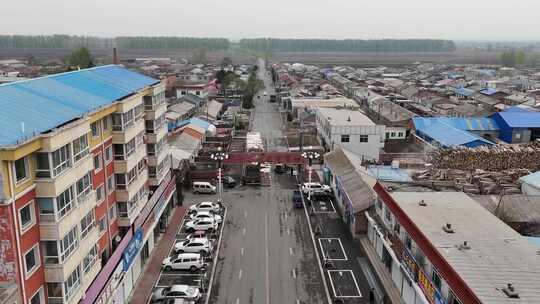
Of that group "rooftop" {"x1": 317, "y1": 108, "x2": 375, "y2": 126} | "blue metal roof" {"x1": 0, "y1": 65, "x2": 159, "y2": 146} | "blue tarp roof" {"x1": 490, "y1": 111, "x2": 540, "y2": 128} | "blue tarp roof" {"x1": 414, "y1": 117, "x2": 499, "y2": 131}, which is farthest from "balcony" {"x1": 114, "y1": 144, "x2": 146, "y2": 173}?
"blue tarp roof" {"x1": 490, "y1": 111, "x2": 540, "y2": 128}

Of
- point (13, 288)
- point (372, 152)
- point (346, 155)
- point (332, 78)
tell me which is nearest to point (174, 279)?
point (13, 288)

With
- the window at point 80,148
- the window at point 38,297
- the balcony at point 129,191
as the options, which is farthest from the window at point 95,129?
the window at point 38,297

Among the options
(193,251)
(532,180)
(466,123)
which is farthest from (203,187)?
(466,123)

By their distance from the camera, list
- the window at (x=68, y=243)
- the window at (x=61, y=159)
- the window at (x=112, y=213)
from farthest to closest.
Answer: the window at (x=112, y=213) → the window at (x=68, y=243) → the window at (x=61, y=159)

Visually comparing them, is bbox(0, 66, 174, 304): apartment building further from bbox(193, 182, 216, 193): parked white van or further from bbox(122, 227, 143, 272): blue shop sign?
bbox(193, 182, 216, 193): parked white van

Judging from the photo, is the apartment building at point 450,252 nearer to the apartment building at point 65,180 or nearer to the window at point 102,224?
the apartment building at point 65,180

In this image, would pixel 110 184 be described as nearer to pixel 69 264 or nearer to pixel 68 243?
pixel 68 243
